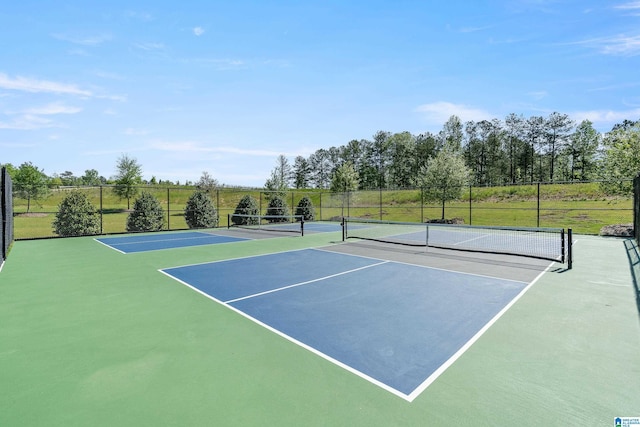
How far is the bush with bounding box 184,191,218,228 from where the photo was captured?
63.4ft

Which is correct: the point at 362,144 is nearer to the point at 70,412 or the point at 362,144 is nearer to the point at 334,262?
the point at 334,262

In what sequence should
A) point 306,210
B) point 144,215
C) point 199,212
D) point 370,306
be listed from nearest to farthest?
1. point 370,306
2. point 144,215
3. point 199,212
4. point 306,210

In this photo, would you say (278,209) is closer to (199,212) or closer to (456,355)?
(199,212)

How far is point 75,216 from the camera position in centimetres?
1566

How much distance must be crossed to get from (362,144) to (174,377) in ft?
229

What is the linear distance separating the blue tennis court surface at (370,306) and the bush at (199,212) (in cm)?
1160

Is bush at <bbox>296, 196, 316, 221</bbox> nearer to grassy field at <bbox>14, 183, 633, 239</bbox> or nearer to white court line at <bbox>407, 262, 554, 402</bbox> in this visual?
grassy field at <bbox>14, 183, 633, 239</bbox>

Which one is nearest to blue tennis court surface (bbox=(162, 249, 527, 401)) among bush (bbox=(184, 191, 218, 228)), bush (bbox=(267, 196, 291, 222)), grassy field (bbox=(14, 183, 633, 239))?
bush (bbox=(184, 191, 218, 228))

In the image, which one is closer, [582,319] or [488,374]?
[488,374]

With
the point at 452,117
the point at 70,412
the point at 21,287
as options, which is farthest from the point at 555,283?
the point at 452,117

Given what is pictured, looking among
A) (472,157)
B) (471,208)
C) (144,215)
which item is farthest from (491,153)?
(144,215)

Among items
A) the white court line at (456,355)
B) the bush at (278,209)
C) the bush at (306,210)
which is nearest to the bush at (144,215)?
the bush at (278,209)

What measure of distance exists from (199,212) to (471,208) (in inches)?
664

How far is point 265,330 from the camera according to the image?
4234mm
